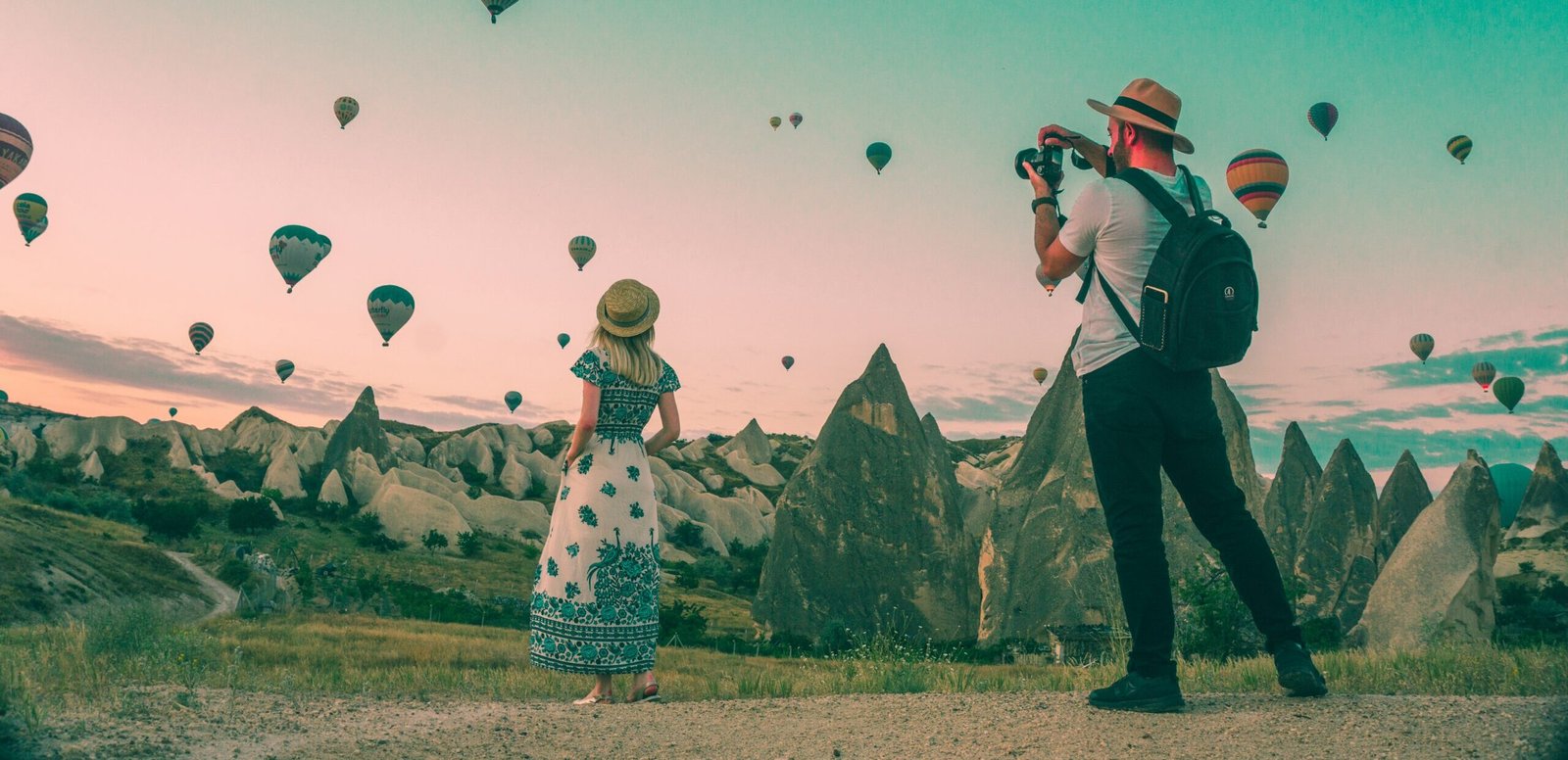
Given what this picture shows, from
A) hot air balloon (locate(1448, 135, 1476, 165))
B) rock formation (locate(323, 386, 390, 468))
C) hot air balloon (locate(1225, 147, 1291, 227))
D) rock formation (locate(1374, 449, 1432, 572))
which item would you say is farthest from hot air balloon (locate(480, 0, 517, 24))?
rock formation (locate(1374, 449, 1432, 572))

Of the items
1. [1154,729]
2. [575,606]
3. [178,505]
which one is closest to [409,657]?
[575,606]

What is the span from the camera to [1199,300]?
4457 millimetres

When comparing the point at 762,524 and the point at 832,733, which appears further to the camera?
the point at 762,524

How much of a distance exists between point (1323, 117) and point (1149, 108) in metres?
46.4

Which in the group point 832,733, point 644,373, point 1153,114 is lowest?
point 832,733

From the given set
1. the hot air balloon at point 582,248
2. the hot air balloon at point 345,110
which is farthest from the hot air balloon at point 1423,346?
the hot air balloon at point 345,110

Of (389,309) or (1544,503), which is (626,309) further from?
(1544,503)

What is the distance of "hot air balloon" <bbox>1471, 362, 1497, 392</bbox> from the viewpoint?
57594 millimetres

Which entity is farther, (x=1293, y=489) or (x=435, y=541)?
(x=1293, y=489)

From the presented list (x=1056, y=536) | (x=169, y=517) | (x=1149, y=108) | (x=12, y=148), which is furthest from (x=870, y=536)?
(x=1149, y=108)

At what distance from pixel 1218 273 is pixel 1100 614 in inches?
1344

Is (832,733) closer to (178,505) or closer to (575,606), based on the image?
(575,606)

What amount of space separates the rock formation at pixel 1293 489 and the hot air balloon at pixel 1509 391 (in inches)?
396

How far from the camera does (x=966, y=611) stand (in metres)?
43.6
